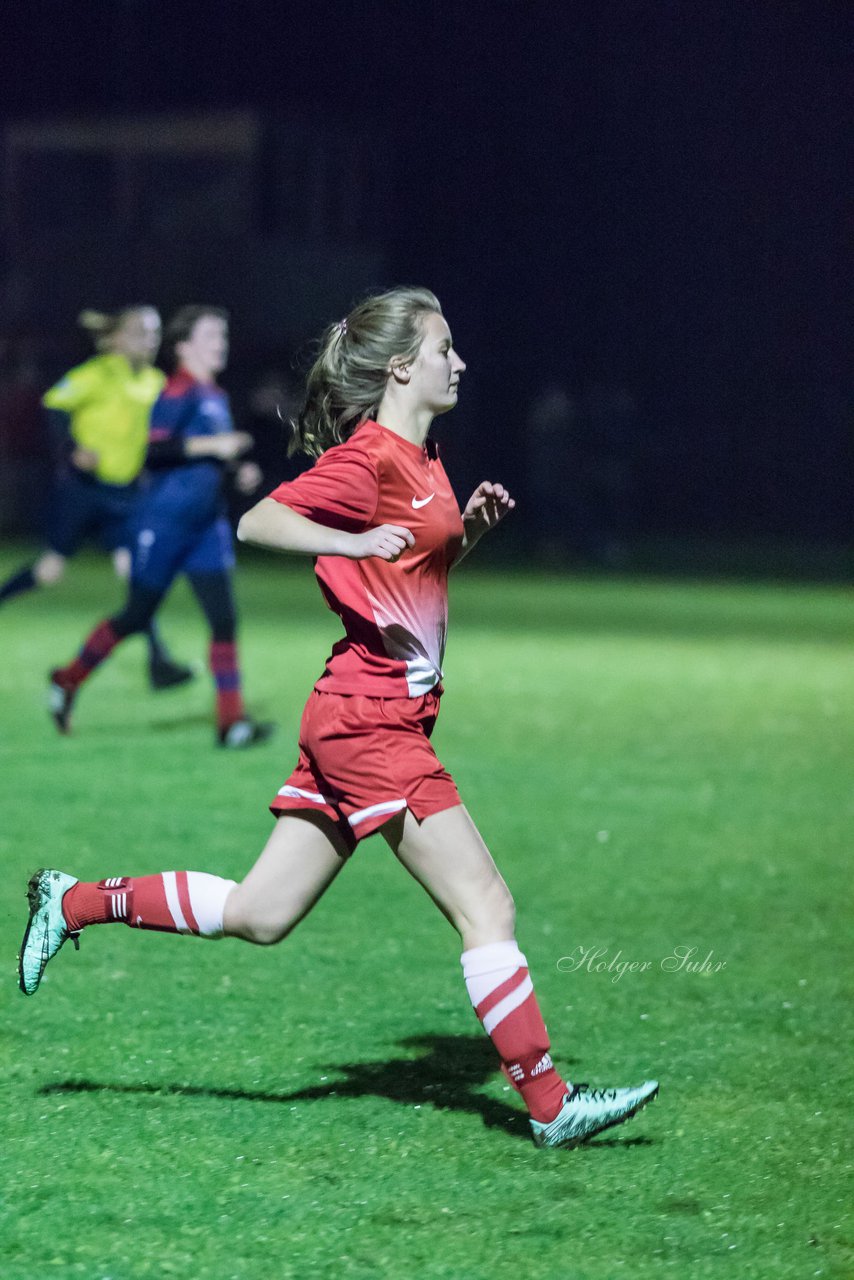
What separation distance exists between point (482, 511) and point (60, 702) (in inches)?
265

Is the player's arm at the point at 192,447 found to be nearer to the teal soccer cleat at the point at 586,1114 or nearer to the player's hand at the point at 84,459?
the player's hand at the point at 84,459

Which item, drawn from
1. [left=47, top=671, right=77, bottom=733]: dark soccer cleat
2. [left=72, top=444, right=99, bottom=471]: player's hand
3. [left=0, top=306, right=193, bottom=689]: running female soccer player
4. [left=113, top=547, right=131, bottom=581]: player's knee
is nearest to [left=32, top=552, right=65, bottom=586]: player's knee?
[left=0, top=306, right=193, bottom=689]: running female soccer player

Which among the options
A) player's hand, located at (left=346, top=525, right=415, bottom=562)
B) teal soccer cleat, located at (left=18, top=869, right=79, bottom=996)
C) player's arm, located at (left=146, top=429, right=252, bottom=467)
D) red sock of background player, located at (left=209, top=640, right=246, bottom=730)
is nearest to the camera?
player's hand, located at (left=346, top=525, right=415, bottom=562)

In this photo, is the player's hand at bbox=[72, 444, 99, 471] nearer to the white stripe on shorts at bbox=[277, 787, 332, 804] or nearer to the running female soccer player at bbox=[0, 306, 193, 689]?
the running female soccer player at bbox=[0, 306, 193, 689]

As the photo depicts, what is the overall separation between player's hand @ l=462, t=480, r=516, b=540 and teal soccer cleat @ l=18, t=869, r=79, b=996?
4.40 ft

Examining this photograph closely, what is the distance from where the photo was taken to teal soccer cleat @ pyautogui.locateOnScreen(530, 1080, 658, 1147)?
4773 millimetres

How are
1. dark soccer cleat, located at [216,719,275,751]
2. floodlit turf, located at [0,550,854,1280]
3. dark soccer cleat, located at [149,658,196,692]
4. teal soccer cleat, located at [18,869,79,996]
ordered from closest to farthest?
floodlit turf, located at [0,550,854,1280], teal soccer cleat, located at [18,869,79,996], dark soccer cleat, located at [216,719,275,751], dark soccer cleat, located at [149,658,196,692]

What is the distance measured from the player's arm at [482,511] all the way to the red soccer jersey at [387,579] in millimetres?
179

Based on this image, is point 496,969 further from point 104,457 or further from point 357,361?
point 104,457

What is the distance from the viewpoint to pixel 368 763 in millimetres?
4762

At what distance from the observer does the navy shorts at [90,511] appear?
1315 cm

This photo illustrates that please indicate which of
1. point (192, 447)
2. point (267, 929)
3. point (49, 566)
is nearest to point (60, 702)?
point (192, 447)

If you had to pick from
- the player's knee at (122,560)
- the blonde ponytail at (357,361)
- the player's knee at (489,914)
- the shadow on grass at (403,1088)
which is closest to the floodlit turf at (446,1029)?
the shadow on grass at (403,1088)

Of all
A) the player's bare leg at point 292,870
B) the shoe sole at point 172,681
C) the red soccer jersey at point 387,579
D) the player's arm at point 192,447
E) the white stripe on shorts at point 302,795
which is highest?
the red soccer jersey at point 387,579
